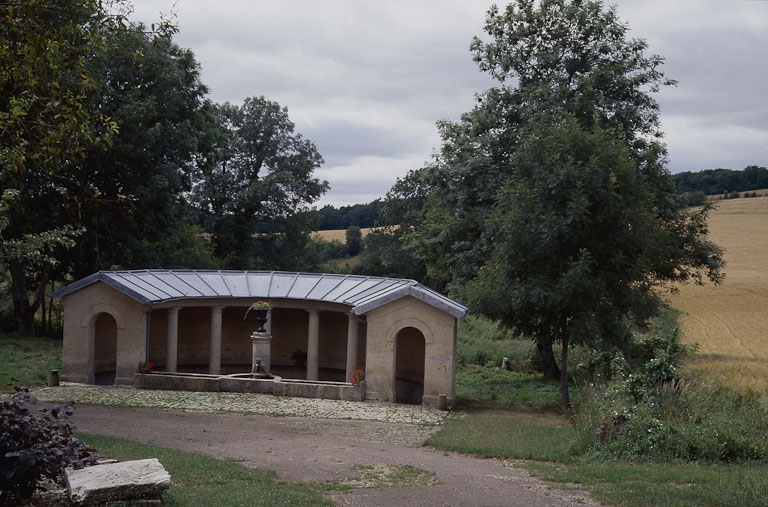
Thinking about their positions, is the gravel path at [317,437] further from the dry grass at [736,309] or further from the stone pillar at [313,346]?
the dry grass at [736,309]

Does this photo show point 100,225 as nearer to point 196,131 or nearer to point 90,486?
point 196,131

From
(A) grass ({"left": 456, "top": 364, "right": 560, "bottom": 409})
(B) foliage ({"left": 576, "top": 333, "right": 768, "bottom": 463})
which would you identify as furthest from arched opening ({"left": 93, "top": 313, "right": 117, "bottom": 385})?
(B) foliage ({"left": 576, "top": 333, "right": 768, "bottom": 463})

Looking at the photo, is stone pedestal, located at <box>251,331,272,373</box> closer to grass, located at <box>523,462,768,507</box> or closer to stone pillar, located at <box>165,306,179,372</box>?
stone pillar, located at <box>165,306,179,372</box>

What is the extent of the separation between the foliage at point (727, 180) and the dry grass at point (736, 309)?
764 centimetres

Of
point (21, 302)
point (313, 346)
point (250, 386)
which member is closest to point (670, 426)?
point (250, 386)

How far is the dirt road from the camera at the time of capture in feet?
33.9

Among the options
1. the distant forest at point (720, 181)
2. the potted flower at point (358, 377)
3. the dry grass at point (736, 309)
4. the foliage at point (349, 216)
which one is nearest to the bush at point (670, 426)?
the dry grass at point (736, 309)

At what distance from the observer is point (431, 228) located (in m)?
26.9

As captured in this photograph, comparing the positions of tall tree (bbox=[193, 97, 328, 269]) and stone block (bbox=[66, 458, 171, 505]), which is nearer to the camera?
stone block (bbox=[66, 458, 171, 505])

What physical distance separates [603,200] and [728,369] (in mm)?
8720

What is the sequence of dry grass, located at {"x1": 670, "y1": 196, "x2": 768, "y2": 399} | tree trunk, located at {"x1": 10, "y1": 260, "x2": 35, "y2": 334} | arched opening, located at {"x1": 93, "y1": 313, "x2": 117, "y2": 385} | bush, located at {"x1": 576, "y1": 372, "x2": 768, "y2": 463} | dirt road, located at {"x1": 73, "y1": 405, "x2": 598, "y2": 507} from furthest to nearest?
tree trunk, located at {"x1": 10, "y1": 260, "x2": 35, "y2": 334}
arched opening, located at {"x1": 93, "y1": 313, "x2": 117, "y2": 385}
dry grass, located at {"x1": 670, "y1": 196, "x2": 768, "y2": 399}
bush, located at {"x1": 576, "y1": 372, "x2": 768, "y2": 463}
dirt road, located at {"x1": 73, "y1": 405, "x2": 598, "y2": 507}

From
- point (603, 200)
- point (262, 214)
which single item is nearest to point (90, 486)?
point (603, 200)

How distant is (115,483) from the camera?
8.12 m

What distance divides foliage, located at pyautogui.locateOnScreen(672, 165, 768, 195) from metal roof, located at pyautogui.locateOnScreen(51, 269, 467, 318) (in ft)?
199
